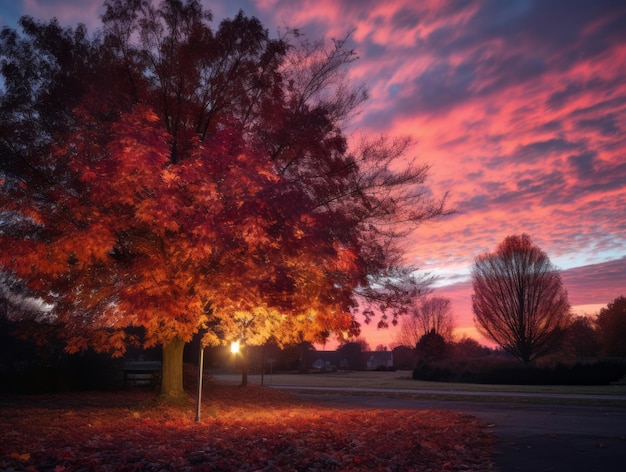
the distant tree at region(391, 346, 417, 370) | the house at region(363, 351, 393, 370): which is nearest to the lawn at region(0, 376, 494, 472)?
the distant tree at region(391, 346, 417, 370)

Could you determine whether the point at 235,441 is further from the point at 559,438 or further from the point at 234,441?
the point at 559,438

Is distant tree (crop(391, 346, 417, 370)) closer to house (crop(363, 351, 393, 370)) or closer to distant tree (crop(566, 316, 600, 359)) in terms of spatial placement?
distant tree (crop(566, 316, 600, 359))

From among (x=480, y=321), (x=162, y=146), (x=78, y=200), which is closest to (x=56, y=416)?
(x=78, y=200)

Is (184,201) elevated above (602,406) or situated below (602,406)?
above

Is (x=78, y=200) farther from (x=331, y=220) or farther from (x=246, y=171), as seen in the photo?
(x=331, y=220)

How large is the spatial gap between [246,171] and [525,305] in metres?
37.9

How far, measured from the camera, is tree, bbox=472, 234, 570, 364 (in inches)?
1619

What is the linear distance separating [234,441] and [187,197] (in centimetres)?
556

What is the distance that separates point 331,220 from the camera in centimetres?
1393

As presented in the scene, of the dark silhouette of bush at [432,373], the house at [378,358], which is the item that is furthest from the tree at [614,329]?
the house at [378,358]

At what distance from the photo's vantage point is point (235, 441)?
843cm

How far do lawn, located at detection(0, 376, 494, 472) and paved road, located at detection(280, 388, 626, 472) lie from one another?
51 centimetres

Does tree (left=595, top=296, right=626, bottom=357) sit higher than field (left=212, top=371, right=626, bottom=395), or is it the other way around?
tree (left=595, top=296, right=626, bottom=357)

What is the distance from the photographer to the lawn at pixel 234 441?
681 centimetres
